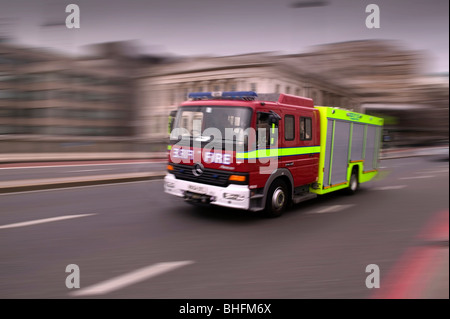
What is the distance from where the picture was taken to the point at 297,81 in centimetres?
1259

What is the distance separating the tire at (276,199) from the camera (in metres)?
6.63

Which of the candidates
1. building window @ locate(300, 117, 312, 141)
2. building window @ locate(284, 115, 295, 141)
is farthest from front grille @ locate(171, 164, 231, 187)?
building window @ locate(300, 117, 312, 141)

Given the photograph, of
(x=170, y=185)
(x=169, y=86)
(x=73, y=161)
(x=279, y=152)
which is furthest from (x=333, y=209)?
(x=169, y=86)

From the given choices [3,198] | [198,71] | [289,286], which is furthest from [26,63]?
[198,71]

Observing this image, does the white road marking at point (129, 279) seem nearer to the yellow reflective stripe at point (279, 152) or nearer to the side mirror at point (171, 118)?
the yellow reflective stripe at point (279, 152)

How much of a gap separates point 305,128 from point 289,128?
65 centimetres

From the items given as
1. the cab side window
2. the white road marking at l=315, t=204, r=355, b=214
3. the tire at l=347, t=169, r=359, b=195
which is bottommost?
the white road marking at l=315, t=204, r=355, b=214

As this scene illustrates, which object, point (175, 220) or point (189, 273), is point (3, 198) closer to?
point (189, 273)

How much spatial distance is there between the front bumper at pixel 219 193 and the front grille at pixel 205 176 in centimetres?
7

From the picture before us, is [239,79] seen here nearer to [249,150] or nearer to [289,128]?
[289,128]

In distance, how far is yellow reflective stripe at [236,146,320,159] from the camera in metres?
5.98

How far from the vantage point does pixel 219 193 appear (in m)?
6.16

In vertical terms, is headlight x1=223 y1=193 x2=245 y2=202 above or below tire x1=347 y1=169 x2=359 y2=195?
above

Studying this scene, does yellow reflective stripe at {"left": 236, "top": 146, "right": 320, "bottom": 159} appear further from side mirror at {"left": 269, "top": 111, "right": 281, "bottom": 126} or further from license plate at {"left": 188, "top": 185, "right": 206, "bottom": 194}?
license plate at {"left": 188, "top": 185, "right": 206, "bottom": 194}
